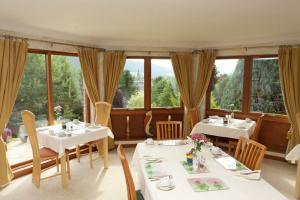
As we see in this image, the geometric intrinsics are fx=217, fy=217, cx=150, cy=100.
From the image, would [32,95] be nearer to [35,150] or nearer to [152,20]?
[35,150]

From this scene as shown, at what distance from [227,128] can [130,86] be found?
2.38 metres

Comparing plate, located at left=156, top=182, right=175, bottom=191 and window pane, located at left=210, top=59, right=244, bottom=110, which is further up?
window pane, located at left=210, top=59, right=244, bottom=110

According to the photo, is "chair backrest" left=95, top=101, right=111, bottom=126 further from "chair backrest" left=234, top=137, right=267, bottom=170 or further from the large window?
"chair backrest" left=234, top=137, right=267, bottom=170

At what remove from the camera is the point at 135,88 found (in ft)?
17.0

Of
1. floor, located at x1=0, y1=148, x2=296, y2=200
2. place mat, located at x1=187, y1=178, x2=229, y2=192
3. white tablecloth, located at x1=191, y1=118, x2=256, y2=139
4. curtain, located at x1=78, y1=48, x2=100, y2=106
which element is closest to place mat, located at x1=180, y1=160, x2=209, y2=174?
place mat, located at x1=187, y1=178, x2=229, y2=192

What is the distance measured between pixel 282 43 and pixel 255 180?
335 centimetres

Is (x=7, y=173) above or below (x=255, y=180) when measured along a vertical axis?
below

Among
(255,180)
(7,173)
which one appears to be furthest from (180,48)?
(7,173)

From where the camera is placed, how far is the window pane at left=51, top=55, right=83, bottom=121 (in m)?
4.31

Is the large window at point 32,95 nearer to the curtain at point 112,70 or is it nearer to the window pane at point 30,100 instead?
the window pane at point 30,100

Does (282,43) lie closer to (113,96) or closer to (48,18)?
(113,96)

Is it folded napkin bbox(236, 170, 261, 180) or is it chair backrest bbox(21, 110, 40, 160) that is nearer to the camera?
folded napkin bbox(236, 170, 261, 180)

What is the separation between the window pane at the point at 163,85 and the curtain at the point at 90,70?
1329mm

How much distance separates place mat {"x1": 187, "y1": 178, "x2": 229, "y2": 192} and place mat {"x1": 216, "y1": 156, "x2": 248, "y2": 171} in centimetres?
32
